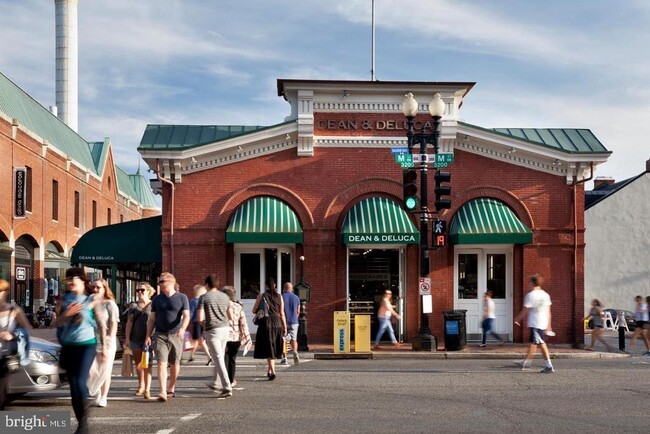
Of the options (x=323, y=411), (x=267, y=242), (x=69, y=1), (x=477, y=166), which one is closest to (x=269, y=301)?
(x=323, y=411)

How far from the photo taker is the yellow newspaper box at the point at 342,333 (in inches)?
776

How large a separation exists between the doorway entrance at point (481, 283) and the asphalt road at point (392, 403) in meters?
7.34

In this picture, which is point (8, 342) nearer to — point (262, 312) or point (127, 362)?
point (127, 362)

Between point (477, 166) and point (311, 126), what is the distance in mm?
4946

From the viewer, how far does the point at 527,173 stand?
23.6 meters

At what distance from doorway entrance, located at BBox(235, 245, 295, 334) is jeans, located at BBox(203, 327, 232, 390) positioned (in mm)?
11034

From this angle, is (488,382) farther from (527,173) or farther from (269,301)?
(527,173)

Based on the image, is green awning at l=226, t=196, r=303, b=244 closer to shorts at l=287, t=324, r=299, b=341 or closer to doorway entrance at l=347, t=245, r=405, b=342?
doorway entrance at l=347, t=245, r=405, b=342

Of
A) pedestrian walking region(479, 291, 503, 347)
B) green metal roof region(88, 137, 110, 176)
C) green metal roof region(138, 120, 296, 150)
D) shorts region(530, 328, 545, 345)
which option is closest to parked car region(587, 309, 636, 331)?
pedestrian walking region(479, 291, 503, 347)

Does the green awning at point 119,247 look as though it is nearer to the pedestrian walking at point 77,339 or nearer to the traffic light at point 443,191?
the traffic light at point 443,191

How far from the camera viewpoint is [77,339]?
8648 mm

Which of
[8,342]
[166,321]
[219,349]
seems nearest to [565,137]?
[219,349]

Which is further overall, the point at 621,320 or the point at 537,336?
the point at 621,320

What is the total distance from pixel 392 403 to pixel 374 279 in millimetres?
12300
